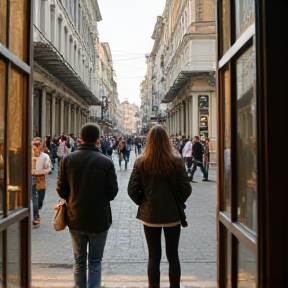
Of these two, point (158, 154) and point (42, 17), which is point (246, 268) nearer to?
point (158, 154)

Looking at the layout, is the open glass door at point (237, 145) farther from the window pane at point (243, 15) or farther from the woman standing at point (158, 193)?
the woman standing at point (158, 193)

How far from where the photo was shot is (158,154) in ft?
12.6

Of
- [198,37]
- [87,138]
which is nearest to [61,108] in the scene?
[198,37]

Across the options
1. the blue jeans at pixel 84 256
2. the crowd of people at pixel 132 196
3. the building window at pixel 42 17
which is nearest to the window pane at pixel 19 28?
the crowd of people at pixel 132 196

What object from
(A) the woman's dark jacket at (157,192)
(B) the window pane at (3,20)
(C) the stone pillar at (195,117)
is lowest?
(A) the woman's dark jacket at (157,192)

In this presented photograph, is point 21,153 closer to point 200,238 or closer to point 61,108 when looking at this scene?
point 200,238

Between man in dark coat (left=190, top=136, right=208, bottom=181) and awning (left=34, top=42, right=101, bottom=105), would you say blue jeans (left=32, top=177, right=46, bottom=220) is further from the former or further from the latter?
awning (left=34, top=42, right=101, bottom=105)

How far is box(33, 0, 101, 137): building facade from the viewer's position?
21016 millimetres

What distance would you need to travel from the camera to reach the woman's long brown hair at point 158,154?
3812 millimetres

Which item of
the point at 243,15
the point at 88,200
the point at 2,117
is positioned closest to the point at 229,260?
the point at 88,200

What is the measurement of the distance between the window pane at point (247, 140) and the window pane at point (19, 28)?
1890 millimetres

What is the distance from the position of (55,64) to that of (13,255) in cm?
1884

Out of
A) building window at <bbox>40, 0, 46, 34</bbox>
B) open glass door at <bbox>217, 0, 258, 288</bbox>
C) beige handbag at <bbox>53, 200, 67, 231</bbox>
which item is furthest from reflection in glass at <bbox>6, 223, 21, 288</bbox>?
building window at <bbox>40, 0, 46, 34</bbox>

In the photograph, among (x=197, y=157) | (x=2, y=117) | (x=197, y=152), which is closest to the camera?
(x=2, y=117)
